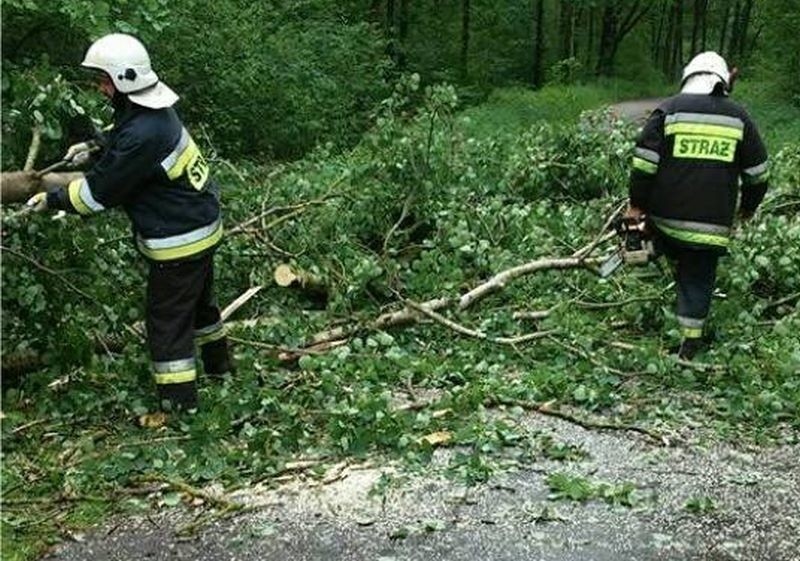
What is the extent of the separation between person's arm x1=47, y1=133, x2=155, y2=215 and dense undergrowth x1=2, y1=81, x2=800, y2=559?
328 mm

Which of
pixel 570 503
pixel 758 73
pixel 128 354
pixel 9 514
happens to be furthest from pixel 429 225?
pixel 758 73

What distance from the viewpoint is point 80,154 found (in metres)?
4.45

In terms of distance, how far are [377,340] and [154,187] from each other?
5.12 ft

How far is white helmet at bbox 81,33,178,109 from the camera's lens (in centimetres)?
409

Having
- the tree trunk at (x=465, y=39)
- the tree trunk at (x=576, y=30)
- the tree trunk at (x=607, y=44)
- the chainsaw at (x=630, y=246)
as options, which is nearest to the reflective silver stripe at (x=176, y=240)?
the chainsaw at (x=630, y=246)

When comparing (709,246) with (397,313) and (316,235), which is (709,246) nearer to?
(397,313)

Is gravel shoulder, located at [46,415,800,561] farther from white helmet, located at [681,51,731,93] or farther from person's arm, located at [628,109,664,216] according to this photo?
white helmet, located at [681,51,731,93]

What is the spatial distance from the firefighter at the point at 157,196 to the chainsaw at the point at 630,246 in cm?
223

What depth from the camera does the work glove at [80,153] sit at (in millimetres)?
4422

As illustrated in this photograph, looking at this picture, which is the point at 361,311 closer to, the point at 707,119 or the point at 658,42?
the point at 707,119

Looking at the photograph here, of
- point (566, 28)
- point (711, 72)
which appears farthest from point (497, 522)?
point (566, 28)

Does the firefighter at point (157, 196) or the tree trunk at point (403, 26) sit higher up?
the firefighter at point (157, 196)

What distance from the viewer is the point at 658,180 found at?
203 inches

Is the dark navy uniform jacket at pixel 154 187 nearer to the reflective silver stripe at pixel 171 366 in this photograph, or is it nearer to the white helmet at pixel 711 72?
the reflective silver stripe at pixel 171 366
